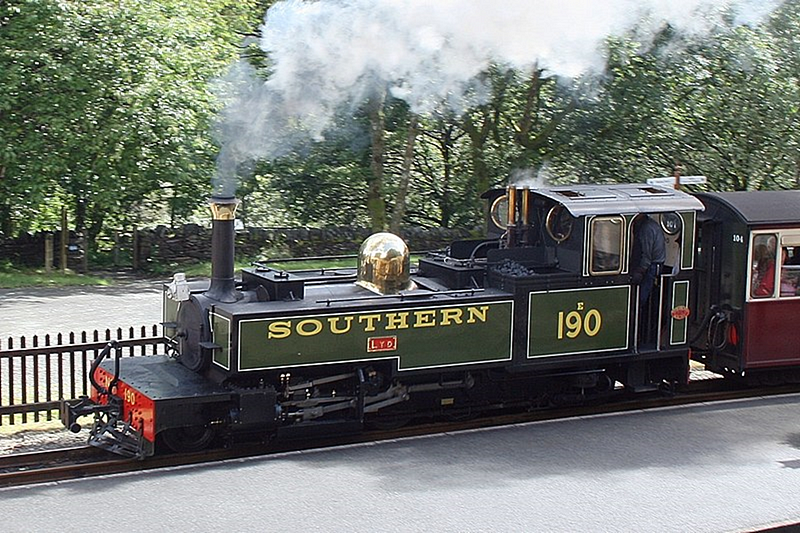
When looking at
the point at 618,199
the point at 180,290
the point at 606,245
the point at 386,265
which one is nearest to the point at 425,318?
the point at 386,265

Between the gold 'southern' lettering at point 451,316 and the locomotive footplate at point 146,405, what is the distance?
204 centimetres

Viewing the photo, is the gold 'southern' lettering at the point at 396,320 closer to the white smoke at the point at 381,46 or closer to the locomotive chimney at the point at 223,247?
the locomotive chimney at the point at 223,247

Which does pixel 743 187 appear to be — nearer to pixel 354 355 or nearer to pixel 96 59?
pixel 96 59

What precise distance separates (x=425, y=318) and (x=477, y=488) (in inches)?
75.0

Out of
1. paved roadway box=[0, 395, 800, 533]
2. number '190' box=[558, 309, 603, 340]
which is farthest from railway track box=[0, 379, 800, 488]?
number '190' box=[558, 309, 603, 340]

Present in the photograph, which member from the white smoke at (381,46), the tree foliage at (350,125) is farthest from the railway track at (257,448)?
the tree foliage at (350,125)

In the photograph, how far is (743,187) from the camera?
70.0 feet

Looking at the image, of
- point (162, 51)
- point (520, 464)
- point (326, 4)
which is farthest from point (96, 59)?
point (520, 464)

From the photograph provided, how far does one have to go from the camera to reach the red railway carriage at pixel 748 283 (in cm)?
1068

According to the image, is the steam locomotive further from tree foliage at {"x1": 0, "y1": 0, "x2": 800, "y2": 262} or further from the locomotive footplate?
tree foliage at {"x1": 0, "y1": 0, "x2": 800, "y2": 262}

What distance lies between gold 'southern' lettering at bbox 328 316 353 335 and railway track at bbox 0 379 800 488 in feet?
3.45

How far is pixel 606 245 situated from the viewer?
9820 mm

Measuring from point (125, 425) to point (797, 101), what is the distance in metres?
15.9

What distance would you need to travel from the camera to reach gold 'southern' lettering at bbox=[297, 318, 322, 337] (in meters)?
8.64
